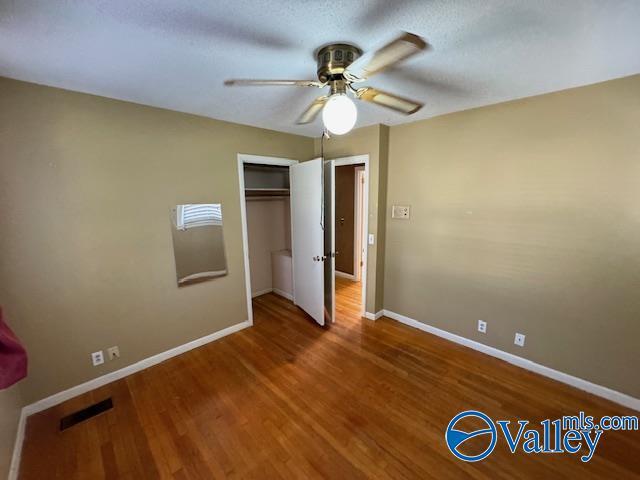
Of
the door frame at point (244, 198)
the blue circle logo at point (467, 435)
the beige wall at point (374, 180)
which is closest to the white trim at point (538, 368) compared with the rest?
the beige wall at point (374, 180)

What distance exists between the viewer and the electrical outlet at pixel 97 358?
2.10 meters

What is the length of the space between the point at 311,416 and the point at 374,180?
2.34 m

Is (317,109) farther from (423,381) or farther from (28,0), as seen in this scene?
(423,381)

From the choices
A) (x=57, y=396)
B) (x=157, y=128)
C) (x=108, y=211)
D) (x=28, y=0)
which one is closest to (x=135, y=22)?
(x=28, y=0)

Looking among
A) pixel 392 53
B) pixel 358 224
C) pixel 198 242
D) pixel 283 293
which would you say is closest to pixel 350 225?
pixel 358 224

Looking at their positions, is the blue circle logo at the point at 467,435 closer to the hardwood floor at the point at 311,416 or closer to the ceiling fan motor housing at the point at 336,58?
the hardwood floor at the point at 311,416

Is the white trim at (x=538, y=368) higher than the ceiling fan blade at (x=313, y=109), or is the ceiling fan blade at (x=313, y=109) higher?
the ceiling fan blade at (x=313, y=109)

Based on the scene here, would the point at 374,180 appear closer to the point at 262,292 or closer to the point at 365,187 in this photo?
the point at 365,187

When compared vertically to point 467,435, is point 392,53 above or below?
above

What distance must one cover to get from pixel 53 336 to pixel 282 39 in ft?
8.51

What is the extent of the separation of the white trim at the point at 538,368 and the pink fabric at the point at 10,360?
123 inches

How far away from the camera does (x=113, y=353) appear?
2.19 meters

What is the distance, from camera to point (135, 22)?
3.72 ft

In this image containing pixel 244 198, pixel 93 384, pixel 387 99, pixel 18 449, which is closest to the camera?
pixel 387 99
